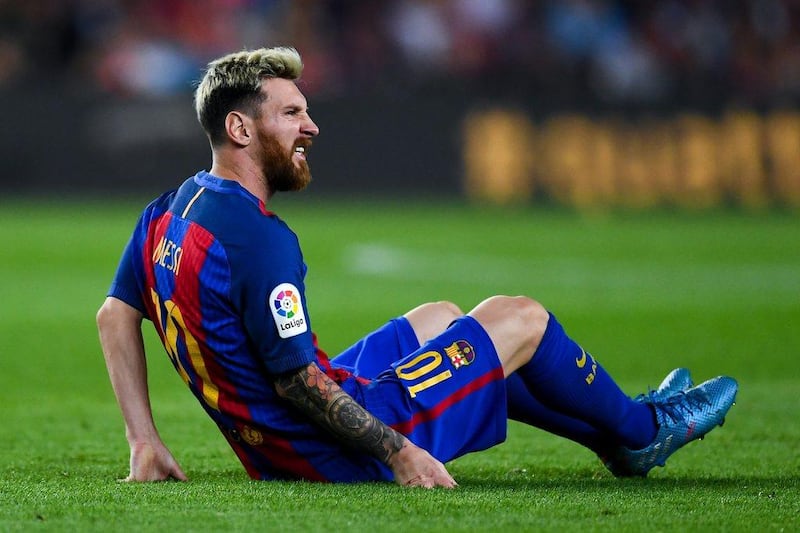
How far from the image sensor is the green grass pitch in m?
4.11

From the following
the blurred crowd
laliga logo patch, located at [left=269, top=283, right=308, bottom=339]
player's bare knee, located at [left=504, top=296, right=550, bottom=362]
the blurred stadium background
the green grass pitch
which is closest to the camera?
the green grass pitch

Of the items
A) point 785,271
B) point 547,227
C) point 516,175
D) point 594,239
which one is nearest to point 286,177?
point 785,271

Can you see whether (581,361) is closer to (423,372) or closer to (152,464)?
(423,372)

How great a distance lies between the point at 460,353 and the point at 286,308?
0.62 m

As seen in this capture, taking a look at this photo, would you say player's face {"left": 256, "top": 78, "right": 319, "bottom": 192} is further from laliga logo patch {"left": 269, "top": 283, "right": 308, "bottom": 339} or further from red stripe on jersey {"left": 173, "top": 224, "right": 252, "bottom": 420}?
laliga logo patch {"left": 269, "top": 283, "right": 308, "bottom": 339}

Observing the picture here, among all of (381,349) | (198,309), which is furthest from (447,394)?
(198,309)

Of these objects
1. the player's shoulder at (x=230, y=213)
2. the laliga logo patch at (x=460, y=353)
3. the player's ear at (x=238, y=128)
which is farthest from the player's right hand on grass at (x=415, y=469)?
the player's ear at (x=238, y=128)

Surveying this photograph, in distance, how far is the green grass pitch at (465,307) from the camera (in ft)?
13.5

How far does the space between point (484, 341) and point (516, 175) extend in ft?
49.0

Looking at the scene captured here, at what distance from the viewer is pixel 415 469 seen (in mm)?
4410

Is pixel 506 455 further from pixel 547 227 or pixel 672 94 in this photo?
pixel 672 94

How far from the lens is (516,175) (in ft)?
63.6

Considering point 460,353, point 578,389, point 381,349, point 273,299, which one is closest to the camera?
point 273,299

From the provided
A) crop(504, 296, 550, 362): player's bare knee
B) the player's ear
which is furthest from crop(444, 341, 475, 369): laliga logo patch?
the player's ear
